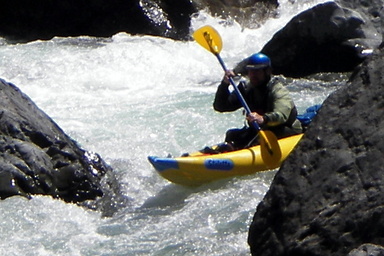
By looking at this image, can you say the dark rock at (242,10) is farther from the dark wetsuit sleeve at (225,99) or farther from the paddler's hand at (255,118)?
the paddler's hand at (255,118)

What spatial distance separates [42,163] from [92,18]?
7.14m

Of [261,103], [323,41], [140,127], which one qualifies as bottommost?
[323,41]

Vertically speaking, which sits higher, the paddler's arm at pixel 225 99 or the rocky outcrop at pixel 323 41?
the paddler's arm at pixel 225 99

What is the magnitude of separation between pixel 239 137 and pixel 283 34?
3.96 metres

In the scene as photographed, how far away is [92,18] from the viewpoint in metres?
13.3

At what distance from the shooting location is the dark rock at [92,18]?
42.9ft

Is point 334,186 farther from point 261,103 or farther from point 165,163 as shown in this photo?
point 261,103

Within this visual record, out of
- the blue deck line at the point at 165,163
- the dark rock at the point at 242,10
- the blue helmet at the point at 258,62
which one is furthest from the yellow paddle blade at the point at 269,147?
the dark rock at the point at 242,10

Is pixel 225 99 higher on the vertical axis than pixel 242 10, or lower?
higher

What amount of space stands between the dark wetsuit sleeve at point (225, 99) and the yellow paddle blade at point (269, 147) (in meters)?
0.57

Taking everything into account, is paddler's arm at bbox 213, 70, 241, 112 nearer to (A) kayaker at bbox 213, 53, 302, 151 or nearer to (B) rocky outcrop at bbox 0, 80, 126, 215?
(A) kayaker at bbox 213, 53, 302, 151

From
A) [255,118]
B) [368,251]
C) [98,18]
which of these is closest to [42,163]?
[255,118]

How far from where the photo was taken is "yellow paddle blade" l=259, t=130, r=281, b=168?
21.2 ft

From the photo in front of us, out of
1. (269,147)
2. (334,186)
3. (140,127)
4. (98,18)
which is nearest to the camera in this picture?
(334,186)
